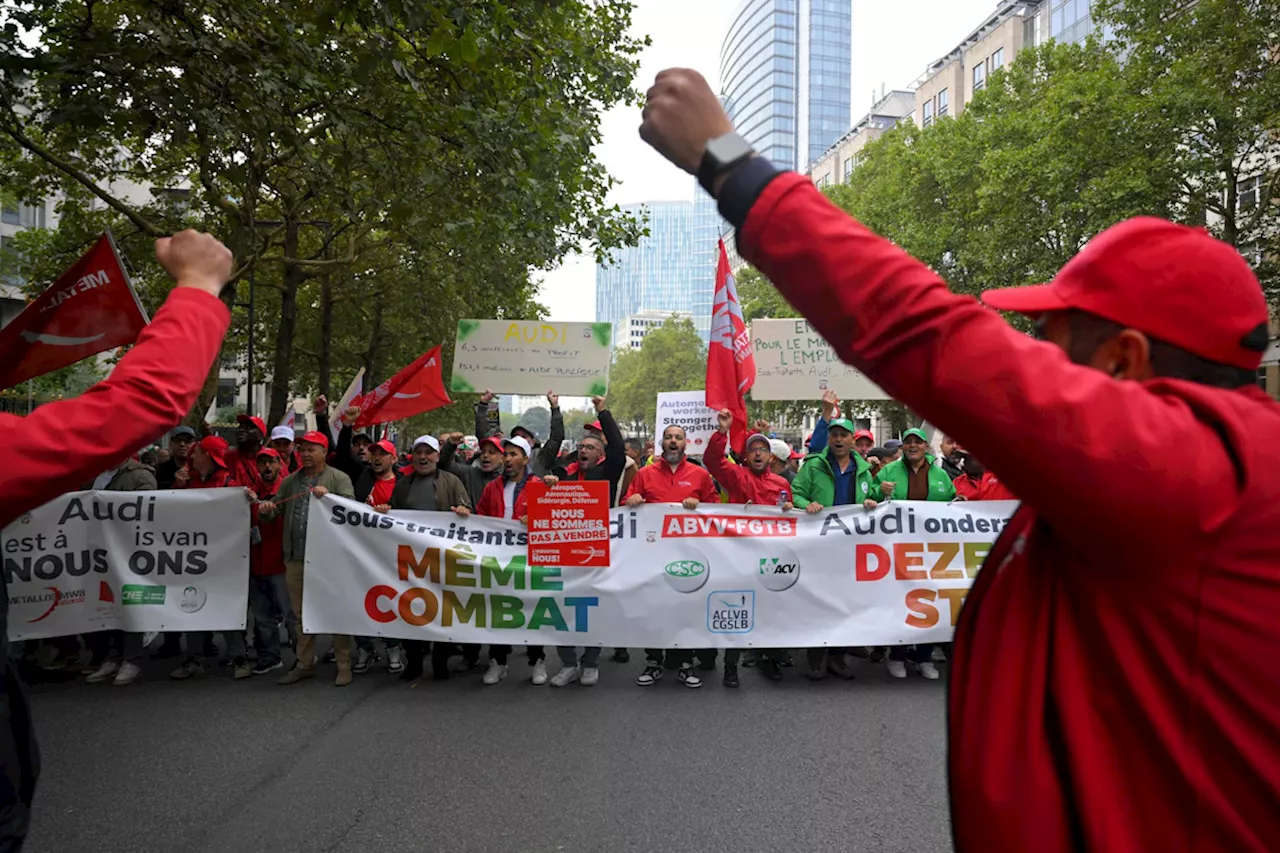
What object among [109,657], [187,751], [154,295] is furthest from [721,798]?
[154,295]

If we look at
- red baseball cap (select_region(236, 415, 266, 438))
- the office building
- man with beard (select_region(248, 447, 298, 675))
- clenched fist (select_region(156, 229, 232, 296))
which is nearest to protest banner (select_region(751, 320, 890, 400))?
red baseball cap (select_region(236, 415, 266, 438))

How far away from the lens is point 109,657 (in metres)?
7.42

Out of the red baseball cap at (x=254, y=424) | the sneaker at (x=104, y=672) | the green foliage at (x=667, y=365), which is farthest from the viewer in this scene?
the green foliage at (x=667, y=365)

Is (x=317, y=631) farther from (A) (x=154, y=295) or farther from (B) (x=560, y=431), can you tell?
(A) (x=154, y=295)

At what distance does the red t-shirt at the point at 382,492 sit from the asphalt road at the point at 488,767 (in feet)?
5.20

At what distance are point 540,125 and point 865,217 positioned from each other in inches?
1159

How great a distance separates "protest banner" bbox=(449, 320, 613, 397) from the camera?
388 inches

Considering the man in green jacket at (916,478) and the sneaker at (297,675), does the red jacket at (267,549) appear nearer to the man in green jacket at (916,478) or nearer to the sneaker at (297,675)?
the sneaker at (297,675)

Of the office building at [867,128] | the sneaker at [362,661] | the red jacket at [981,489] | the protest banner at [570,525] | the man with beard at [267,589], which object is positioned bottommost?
the sneaker at [362,661]

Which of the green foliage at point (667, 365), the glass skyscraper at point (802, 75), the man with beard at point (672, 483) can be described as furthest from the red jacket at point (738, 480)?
the glass skyscraper at point (802, 75)

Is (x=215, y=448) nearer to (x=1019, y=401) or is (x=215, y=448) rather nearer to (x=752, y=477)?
(x=752, y=477)

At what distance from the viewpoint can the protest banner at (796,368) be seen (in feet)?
34.4

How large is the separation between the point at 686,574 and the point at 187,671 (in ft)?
13.7

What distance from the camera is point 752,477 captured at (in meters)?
8.04
